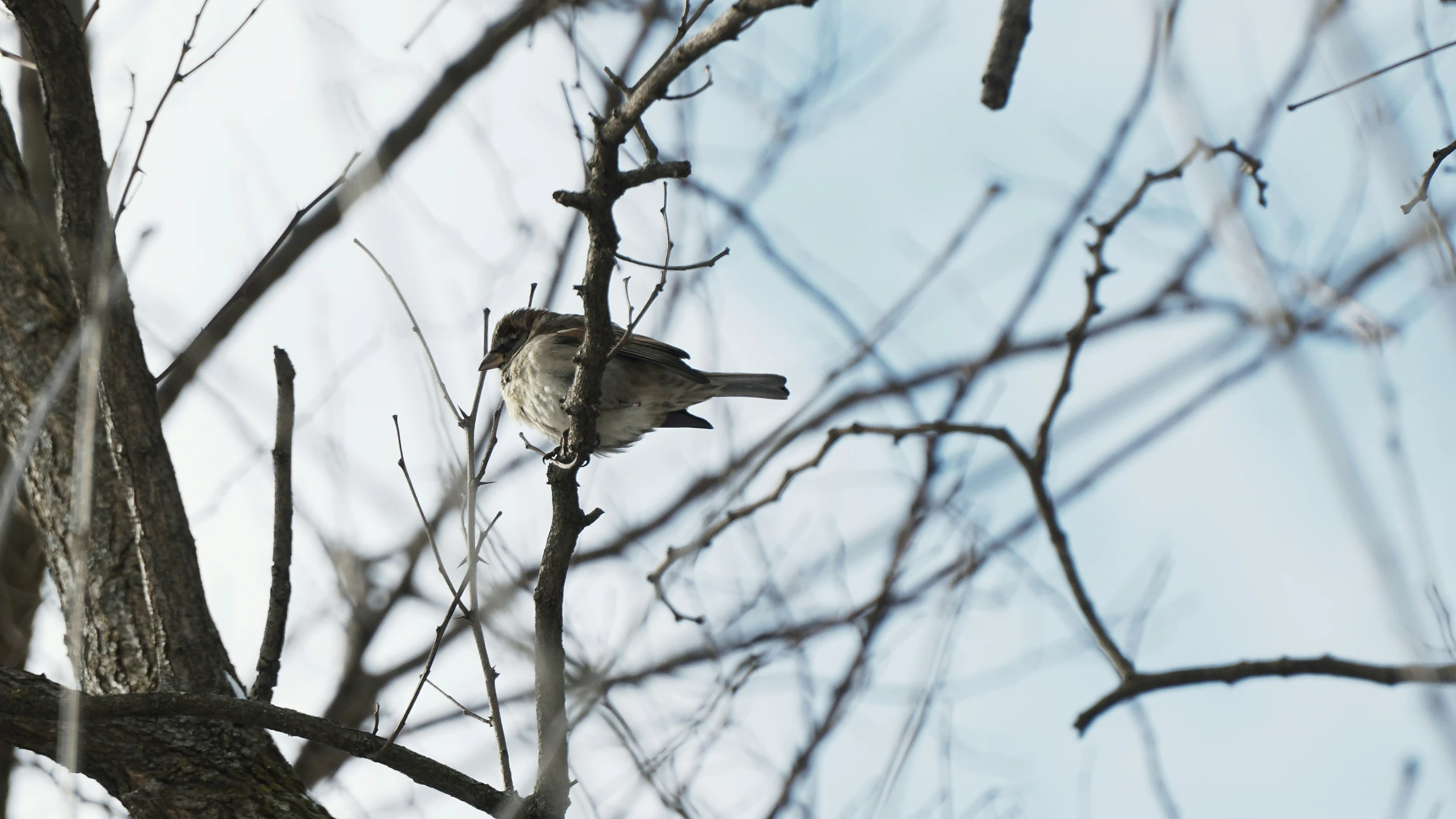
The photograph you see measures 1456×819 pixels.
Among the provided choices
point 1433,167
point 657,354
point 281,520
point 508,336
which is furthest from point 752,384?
point 1433,167

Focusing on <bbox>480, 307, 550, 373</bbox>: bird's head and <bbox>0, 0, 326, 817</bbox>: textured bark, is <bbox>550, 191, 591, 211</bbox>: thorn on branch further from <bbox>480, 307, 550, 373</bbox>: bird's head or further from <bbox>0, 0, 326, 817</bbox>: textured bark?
<bbox>480, 307, 550, 373</bbox>: bird's head

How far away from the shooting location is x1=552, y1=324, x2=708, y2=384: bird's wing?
20.1 ft

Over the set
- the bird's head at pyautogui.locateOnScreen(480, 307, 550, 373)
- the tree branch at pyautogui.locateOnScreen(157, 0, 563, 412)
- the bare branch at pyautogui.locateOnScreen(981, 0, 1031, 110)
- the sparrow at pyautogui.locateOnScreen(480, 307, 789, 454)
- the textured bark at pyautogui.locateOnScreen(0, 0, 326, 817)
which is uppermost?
the tree branch at pyautogui.locateOnScreen(157, 0, 563, 412)

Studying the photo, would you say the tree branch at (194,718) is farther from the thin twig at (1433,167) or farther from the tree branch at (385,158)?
the tree branch at (385,158)

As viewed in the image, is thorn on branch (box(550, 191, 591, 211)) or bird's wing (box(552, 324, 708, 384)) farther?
bird's wing (box(552, 324, 708, 384))

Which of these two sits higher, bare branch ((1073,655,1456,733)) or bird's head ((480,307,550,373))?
bird's head ((480,307,550,373))

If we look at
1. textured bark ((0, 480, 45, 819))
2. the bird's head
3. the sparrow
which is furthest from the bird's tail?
textured bark ((0, 480, 45, 819))

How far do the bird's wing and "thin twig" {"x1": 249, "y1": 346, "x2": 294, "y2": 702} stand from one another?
79.0 inches

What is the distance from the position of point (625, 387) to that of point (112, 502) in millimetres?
2723

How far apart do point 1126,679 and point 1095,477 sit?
6.10 feet

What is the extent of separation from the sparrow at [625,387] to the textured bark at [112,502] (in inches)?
91.2

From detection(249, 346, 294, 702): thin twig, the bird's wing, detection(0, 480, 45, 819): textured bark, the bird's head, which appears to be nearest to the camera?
detection(249, 346, 294, 702): thin twig

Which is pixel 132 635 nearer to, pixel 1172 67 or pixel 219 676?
pixel 219 676

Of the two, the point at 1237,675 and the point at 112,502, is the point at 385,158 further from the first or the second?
the point at 1237,675
